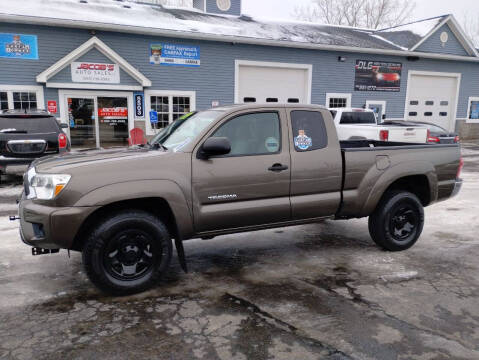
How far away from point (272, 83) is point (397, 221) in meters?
14.3

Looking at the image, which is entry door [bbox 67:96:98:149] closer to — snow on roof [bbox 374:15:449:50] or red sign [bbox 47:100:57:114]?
red sign [bbox 47:100:57:114]

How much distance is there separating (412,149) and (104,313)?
4.19m

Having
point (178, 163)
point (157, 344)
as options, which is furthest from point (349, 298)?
point (178, 163)

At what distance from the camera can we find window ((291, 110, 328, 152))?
180 inches

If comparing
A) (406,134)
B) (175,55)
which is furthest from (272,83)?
(406,134)

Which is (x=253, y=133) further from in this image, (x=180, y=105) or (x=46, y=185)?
(x=180, y=105)

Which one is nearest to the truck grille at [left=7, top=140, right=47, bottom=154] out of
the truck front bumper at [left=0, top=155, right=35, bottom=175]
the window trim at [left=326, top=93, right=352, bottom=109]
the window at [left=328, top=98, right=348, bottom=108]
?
the truck front bumper at [left=0, top=155, right=35, bottom=175]

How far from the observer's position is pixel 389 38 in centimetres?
2302

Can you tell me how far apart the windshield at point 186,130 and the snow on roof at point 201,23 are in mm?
11956

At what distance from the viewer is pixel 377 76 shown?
20703 mm

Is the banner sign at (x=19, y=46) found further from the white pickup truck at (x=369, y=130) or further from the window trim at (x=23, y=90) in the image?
the white pickup truck at (x=369, y=130)

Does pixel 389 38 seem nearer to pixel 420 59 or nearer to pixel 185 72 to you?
pixel 420 59

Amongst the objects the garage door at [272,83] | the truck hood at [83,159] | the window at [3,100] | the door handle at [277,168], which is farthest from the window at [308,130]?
the garage door at [272,83]

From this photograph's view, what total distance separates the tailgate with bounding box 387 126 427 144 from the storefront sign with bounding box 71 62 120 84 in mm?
10208
